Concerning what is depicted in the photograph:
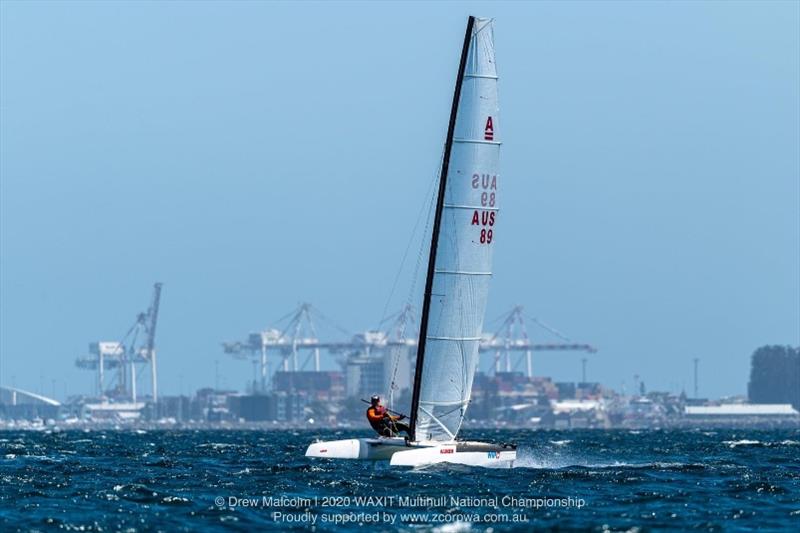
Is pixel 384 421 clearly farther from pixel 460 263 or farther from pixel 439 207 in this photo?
pixel 439 207

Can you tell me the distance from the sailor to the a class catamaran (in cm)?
76

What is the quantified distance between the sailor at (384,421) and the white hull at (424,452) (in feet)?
1.51

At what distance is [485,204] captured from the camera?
153ft

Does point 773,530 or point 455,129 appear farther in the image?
point 455,129

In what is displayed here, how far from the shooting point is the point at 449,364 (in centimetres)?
4709

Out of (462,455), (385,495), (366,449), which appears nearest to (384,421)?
(366,449)

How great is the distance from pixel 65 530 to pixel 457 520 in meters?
6.80

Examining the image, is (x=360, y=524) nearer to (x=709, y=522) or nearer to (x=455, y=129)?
(x=709, y=522)

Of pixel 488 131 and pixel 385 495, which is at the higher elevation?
pixel 488 131

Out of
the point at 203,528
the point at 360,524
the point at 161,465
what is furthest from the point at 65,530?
the point at 161,465

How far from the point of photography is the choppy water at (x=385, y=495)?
33219mm

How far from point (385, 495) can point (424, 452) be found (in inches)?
286

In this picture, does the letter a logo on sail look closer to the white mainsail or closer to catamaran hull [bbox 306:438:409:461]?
the white mainsail

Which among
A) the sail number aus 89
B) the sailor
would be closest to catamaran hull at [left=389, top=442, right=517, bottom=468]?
the sailor
